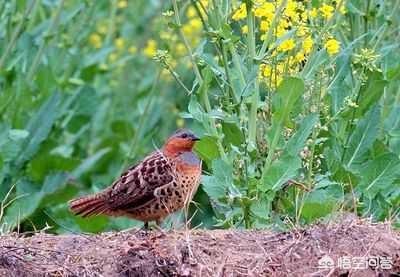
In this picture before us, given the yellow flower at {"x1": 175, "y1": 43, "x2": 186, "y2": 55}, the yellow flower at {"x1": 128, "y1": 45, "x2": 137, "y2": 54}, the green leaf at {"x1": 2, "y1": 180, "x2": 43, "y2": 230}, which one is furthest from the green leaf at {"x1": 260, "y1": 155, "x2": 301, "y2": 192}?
the yellow flower at {"x1": 128, "y1": 45, "x2": 137, "y2": 54}

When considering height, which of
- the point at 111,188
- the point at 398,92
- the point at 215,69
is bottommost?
the point at 111,188

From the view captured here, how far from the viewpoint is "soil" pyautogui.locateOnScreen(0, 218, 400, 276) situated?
5.22m

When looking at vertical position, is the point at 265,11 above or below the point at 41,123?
above

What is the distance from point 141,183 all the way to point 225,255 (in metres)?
1.97

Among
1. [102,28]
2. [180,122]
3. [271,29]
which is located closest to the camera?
[271,29]

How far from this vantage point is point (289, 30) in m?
6.76

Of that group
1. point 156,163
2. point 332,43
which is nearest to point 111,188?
point 156,163

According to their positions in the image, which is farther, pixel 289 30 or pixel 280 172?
pixel 289 30

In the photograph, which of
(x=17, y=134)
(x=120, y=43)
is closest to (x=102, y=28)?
(x=120, y=43)

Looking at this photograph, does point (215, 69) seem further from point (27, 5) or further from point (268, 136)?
point (27, 5)

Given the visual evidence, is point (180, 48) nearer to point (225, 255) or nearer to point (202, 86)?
point (202, 86)

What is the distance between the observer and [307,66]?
259 inches

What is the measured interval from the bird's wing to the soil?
1.67 m

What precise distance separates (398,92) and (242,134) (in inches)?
65.1
